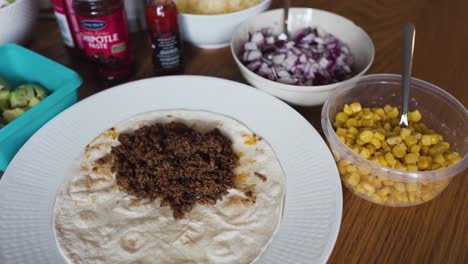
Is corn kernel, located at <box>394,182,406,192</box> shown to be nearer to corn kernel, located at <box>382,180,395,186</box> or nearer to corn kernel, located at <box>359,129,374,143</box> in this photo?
corn kernel, located at <box>382,180,395,186</box>

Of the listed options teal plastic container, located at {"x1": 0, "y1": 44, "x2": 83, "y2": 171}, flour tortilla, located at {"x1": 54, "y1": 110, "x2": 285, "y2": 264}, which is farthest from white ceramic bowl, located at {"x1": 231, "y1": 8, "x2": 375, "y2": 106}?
teal plastic container, located at {"x1": 0, "y1": 44, "x2": 83, "y2": 171}

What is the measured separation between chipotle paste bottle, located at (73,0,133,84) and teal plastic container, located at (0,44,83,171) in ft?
0.57

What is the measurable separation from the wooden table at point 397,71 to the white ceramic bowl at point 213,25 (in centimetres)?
7

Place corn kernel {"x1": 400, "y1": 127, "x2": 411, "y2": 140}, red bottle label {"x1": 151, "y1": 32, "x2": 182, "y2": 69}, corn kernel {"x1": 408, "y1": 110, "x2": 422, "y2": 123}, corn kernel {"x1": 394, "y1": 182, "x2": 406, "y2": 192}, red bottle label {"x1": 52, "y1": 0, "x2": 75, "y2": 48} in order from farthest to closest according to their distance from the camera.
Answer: red bottle label {"x1": 52, "y1": 0, "x2": 75, "y2": 48}, red bottle label {"x1": 151, "y1": 32, "x2": 182, "y2": 69}, corn kernel {"x1": 408, "y1": 110, "x2": 422, "y2": 123}, corn kernel {"x1": 400, "y1": 127, "x2": 411, "y2": 140}, corn kernel {"x1": 394, "y1": 182, "x2": 406, "y2": 192}

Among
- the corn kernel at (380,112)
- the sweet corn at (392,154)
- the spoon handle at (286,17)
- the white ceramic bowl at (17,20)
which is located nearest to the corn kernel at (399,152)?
the sweet corn at (392,154)

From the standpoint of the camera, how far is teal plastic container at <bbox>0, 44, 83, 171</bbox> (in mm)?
1464

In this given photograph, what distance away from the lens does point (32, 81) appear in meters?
1.77

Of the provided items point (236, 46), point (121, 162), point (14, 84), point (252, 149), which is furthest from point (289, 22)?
point (14, 84)

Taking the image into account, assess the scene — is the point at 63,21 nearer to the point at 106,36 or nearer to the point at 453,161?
the point at 106,36

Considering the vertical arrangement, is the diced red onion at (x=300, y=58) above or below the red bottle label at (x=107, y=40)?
below

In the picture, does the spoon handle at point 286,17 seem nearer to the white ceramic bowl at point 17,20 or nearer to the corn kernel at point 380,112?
the corn kernel at point 380,112

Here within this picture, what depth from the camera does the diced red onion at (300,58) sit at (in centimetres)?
175

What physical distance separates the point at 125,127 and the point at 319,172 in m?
0.82

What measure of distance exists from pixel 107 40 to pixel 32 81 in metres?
0.41
